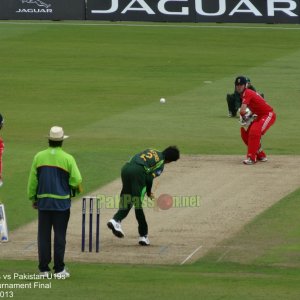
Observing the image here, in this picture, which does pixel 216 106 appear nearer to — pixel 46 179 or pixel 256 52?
pixel 256 52

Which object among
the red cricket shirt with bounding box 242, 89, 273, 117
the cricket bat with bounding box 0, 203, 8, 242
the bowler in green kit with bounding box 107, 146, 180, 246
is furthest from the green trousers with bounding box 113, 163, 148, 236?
the red cricket shirt with bounding box 242, 89, 273, 117

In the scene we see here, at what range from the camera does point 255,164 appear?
26578 millimetres

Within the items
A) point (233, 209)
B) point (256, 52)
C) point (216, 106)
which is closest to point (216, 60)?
point (256, 52)

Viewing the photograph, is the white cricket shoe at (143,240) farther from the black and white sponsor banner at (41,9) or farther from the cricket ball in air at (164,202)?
the black and white sponsor banner at (41,9)

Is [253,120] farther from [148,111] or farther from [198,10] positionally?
[198,10]

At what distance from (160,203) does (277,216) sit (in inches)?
84.8

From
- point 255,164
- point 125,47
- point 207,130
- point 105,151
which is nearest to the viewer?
point 255,164

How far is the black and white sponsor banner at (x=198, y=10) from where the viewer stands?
53625 millimetres

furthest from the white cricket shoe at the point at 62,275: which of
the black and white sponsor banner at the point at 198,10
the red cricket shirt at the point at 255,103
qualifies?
the black and white sponsor banner at the point at 198,10

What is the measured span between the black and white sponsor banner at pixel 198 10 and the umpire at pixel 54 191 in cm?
3815

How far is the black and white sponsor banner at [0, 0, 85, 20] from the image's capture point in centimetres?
5516

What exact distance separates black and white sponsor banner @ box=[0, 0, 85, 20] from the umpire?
39.4 meters

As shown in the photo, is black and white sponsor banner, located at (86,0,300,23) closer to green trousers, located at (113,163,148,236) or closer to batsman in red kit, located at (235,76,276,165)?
batsman in red kit, located at (235,76,276,165)

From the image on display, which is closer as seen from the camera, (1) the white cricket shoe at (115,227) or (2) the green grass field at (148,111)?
(2) the green grass field at (148,111)
